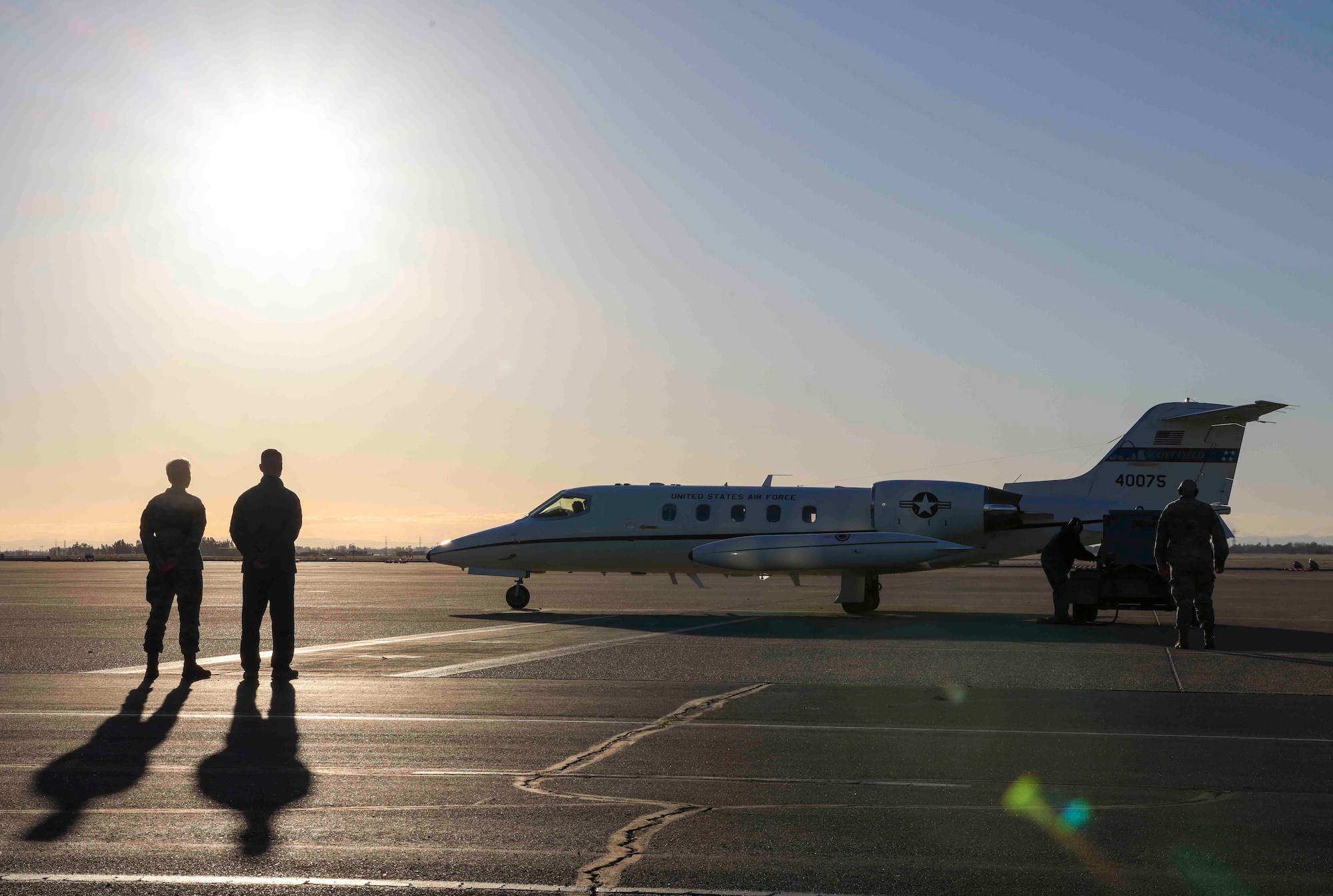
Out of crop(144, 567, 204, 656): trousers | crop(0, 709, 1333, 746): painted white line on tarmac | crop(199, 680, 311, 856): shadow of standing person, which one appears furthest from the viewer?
crop(144, 567, 204, 656): trousers

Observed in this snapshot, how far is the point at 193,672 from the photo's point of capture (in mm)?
12148

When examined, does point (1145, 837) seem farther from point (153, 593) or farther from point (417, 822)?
point (153, 593)

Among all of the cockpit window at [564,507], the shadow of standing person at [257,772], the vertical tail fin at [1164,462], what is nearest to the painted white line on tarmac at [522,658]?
the shadow of standing person at [257,772]

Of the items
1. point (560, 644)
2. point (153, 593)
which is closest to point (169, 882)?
point (153, 593)

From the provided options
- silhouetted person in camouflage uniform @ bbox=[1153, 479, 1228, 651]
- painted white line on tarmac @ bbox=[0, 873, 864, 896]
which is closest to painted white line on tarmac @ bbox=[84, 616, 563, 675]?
painted white line on tarmac @ bbox=[0, 873, 864, 896]

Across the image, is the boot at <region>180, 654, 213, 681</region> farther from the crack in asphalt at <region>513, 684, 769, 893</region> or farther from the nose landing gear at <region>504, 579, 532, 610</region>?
the nose landing gear at <region>504, 579, 532, 610</region>

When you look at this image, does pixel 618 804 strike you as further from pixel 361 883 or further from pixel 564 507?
pixel 564 507

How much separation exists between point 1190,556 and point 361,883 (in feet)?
44.5

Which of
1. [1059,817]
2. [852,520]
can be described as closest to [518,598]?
[852,520]

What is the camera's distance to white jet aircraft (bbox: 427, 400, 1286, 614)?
2631cm

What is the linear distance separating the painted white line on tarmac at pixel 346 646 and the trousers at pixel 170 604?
594 mm

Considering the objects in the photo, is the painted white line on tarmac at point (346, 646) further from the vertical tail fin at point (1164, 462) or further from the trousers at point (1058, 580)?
the vertical tail fin at point (1164, 462)

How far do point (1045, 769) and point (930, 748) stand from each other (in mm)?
879

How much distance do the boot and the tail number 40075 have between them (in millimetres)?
20427
